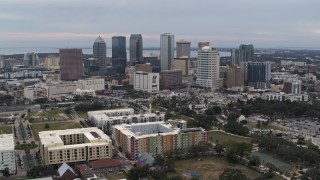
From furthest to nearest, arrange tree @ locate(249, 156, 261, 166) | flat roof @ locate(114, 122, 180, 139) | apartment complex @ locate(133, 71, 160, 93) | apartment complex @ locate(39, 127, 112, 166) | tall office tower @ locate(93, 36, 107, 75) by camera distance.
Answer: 1. tall office tower @ locate(93, 36, 107, 75)
2. apartment complex @ locate(133, 71, 160, 93)
3. flat roof @ locate(114, 122, 180, 139)
4. apartment complex @ locate(39, 127, 112, 166)
5. tree @ locate(249, 156, 261, 166)

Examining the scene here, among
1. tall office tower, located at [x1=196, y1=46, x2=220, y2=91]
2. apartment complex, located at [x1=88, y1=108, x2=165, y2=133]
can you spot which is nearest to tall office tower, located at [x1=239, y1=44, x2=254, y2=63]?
tall office tower, located at [x1=196, y1=46, x2=220, y2=91]

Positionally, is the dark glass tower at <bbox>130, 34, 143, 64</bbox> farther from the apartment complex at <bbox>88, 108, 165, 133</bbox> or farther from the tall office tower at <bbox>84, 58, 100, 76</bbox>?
the apartment complex at <bbox>88, 108, 165, 133</bbox>

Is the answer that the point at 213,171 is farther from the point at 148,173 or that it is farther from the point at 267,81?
the point at 267,81

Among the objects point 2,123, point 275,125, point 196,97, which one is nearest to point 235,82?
point 196,97

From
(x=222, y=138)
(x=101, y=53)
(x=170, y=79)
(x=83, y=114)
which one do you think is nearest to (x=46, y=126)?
(x=83, y=114)

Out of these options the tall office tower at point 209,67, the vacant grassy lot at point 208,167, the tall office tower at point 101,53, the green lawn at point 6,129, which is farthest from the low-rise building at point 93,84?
the vacant grassy lot at point 208,167

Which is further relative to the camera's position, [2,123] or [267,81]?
[267,81]

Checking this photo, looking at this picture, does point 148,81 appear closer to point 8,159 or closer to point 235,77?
point 235,77
